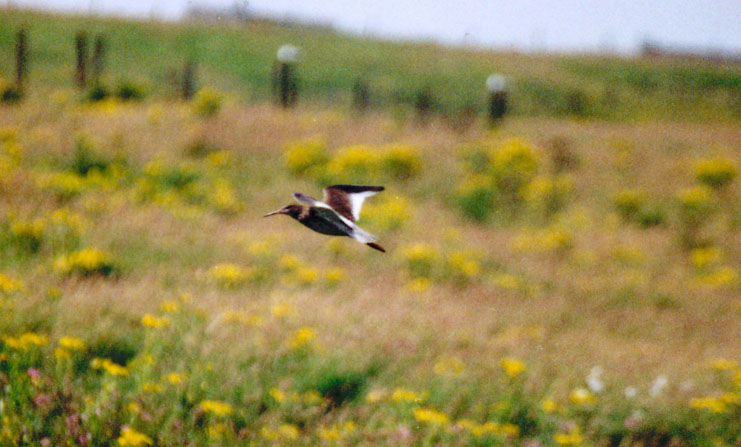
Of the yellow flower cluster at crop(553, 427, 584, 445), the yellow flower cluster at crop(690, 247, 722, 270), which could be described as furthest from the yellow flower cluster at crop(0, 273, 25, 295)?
the yellow flower cluster at crop(690, 247, 722, 270)

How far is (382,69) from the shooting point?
2972cm

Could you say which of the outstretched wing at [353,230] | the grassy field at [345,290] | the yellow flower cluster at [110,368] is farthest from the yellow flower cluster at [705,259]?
the outstretched wing at [353,230]

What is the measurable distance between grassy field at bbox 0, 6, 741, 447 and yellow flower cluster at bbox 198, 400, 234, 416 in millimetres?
14

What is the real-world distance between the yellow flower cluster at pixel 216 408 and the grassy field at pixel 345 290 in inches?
0.6

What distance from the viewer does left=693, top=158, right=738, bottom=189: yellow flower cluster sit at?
10.4 meters

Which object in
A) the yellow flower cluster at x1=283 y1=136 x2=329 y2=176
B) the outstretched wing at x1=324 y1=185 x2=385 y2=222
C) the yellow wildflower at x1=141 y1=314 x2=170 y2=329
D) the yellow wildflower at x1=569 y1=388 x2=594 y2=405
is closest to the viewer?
the outstretched wing at x1=324 y1=185 x2=385 y2=222

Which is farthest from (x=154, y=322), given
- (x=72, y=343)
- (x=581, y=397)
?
(x=581, y=397)

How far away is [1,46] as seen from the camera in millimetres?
14102

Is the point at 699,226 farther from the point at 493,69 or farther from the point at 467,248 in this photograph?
the point at 493,69

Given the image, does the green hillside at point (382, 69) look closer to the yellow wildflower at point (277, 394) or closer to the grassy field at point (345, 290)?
the grassy field at point (345, 290)

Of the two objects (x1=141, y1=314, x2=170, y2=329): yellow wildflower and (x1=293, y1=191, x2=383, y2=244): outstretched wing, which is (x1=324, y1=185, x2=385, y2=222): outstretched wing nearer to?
(x1=293, y1=191, x2=383, y2=244): outstretched wing

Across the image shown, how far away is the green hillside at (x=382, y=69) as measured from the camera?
21.0m

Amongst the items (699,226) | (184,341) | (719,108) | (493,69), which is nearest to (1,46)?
(184,341)

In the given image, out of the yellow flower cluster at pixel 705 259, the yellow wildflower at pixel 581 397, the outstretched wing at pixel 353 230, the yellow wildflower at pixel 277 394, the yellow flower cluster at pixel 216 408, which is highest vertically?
the outstretched wing at pixel 353 230
